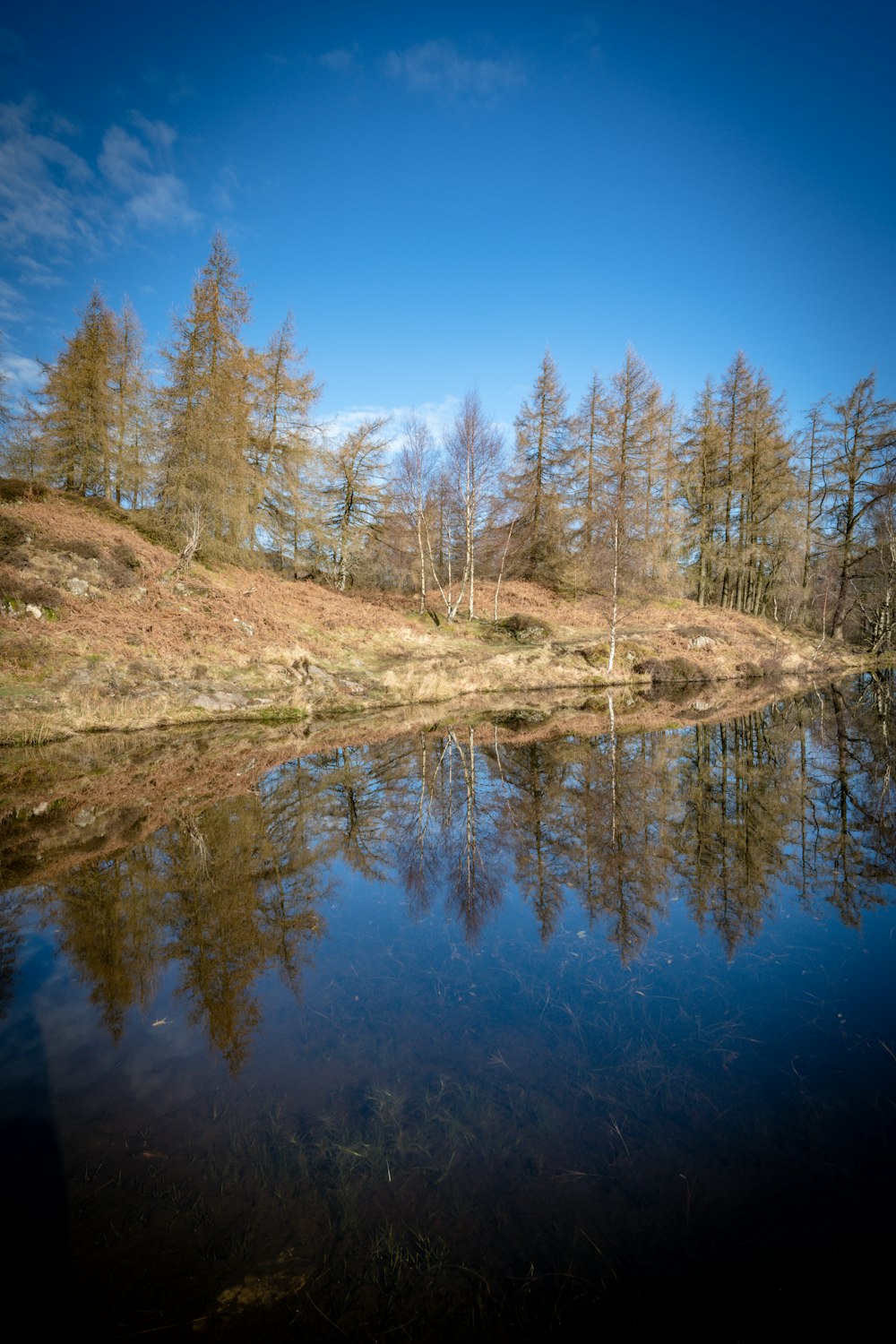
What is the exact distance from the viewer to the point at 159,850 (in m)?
7.26

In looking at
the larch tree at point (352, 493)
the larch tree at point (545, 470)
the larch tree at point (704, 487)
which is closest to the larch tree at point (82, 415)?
the larch tree at point (352, 493)

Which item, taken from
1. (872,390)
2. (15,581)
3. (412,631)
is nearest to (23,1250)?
(15,581)

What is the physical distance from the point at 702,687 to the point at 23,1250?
26240 millimetres

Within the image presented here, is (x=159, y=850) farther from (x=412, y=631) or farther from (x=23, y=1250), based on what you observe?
(x=412, y=631)

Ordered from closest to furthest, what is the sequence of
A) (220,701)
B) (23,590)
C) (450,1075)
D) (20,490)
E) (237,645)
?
(450,1075) → (220,701) → (23,590) → (237,645) → (20,490)

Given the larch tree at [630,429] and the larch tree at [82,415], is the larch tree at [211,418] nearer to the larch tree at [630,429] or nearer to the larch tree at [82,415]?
the larch tree at [82,415]

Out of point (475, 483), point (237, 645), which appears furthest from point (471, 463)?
point (237, 645)

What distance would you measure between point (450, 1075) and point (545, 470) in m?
37.2

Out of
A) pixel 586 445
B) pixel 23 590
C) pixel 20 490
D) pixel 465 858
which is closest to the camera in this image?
pixel 465 858

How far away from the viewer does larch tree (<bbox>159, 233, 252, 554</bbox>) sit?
24672mm

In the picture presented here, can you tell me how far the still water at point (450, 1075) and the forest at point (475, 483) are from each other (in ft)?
61.6

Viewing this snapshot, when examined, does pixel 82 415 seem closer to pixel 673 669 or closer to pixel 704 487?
pixel 673 669

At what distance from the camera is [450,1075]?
369 centimetres

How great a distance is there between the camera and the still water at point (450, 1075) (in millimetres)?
2457
